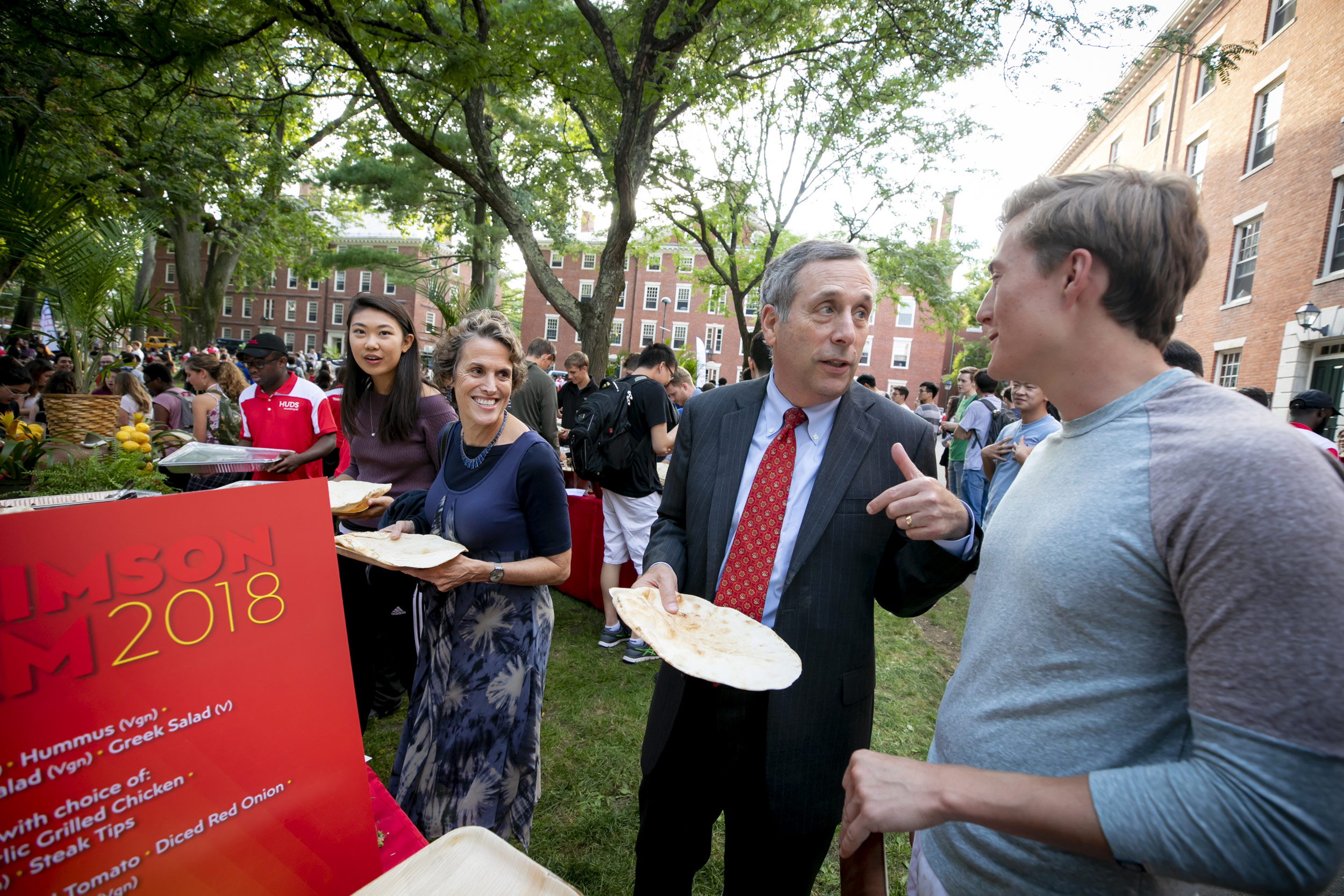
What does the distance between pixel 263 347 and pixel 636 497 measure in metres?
2.77

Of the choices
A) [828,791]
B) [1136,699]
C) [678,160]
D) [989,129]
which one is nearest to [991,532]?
[1136,699]

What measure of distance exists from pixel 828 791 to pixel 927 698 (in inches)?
120

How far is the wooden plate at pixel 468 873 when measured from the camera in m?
0.94

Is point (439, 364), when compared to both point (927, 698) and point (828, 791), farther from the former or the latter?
point (927, 698)

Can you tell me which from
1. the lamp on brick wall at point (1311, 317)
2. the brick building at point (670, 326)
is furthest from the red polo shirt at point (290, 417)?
the brick building at point (670, 326)

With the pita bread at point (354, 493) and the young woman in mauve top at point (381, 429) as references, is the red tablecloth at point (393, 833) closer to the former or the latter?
the pita bread at point (354, 493)

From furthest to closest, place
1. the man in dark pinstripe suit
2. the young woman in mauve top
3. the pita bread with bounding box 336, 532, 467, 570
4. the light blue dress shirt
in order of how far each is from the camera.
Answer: the young woman in mauve top
the pita bread with bounding box 336, 532, 467, 570
the light blue dress shirt
the man in dark pinstripe suit

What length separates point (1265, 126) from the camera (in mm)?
13422

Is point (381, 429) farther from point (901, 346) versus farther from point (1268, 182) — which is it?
point (901, 346)

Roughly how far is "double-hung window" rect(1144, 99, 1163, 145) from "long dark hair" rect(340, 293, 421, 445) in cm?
2392

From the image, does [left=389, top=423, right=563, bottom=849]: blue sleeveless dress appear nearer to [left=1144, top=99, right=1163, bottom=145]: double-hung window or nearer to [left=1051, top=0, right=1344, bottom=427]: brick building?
[left=1051, top=0, right=1344, bottom=427]: brick building

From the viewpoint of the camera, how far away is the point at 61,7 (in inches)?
187

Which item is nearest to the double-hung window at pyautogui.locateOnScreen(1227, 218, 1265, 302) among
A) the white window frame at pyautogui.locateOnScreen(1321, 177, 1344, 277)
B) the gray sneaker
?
the white window frame at pyautogui.locateOnScreen(1321, 177, 1344, 277)

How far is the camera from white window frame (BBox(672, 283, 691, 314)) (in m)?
46.2
